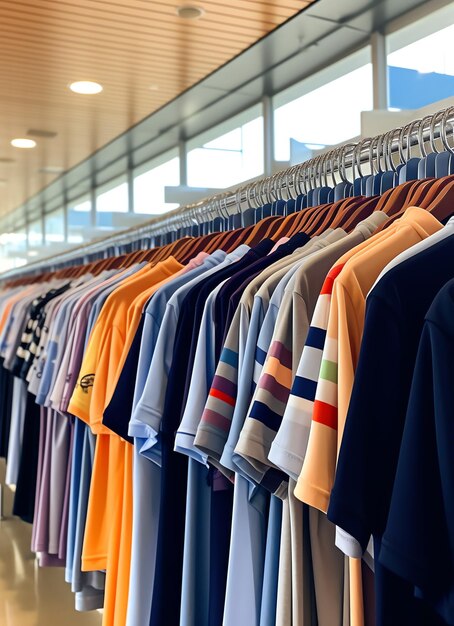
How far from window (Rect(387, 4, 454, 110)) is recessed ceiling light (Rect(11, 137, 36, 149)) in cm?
336

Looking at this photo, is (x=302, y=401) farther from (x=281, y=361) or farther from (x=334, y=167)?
(x=334, y=167)

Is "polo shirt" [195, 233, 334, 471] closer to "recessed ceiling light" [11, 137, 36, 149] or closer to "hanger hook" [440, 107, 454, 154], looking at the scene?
"hanger hook" [440, 107, 454, 154]

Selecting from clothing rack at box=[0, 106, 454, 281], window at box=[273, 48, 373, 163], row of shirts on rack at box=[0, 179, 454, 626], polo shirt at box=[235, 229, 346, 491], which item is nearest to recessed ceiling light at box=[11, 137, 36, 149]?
window at box=[273, 48, 373, 163]

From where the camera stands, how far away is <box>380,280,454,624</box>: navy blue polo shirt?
898 mm

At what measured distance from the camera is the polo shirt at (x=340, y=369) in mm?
1078

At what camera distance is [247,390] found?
1.30m

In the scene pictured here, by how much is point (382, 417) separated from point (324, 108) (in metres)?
3.79

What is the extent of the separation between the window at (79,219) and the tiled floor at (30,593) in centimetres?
499

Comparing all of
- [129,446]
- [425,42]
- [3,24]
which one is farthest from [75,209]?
[129,446]

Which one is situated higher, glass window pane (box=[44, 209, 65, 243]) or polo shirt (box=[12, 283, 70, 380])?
glass window pane (box=[44, 209, 65, 243])

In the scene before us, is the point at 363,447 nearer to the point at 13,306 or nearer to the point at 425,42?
the point at 13,306

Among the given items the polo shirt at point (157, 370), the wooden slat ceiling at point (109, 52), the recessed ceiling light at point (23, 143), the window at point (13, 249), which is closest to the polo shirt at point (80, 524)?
the polo shirt at point (157, 370)

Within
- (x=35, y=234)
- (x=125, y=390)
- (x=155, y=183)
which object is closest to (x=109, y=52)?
(x=155, y=183)

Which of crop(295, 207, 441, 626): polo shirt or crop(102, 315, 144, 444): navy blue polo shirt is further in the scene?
crop(102, 315, 144, 444): navy blue polo shirt
